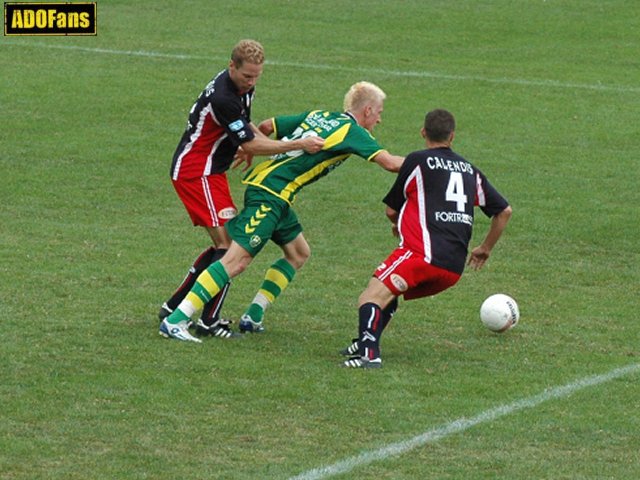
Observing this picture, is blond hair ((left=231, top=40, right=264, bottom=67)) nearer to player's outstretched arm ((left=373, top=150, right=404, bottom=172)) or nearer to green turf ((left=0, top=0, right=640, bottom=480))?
player's outstretched arm ((left=373, top=150, right=404, bottom=172))

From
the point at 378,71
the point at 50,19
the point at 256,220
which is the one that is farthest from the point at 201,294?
the point at 50,19

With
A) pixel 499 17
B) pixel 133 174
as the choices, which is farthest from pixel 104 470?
pixel 499 17

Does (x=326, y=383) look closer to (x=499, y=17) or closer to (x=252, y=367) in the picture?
(x=252, y=367)

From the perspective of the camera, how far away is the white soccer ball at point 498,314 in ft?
36.9

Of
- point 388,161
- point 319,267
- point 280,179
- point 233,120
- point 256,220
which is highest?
point 233,120

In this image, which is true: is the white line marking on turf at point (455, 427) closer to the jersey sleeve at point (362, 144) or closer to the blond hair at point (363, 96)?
the jersey sleeve at point (362, 144)

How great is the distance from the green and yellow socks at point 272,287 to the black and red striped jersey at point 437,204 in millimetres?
1404

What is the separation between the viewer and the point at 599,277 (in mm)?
13891

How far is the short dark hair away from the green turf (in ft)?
5.33

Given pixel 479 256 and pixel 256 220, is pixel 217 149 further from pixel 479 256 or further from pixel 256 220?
pixel 479 256

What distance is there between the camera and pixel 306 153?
10.9 metres

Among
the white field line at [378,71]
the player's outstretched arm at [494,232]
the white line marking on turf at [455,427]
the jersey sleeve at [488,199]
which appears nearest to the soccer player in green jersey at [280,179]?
the jersey sleeve at [488,199]

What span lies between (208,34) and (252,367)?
1865cm

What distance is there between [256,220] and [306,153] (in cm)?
63
